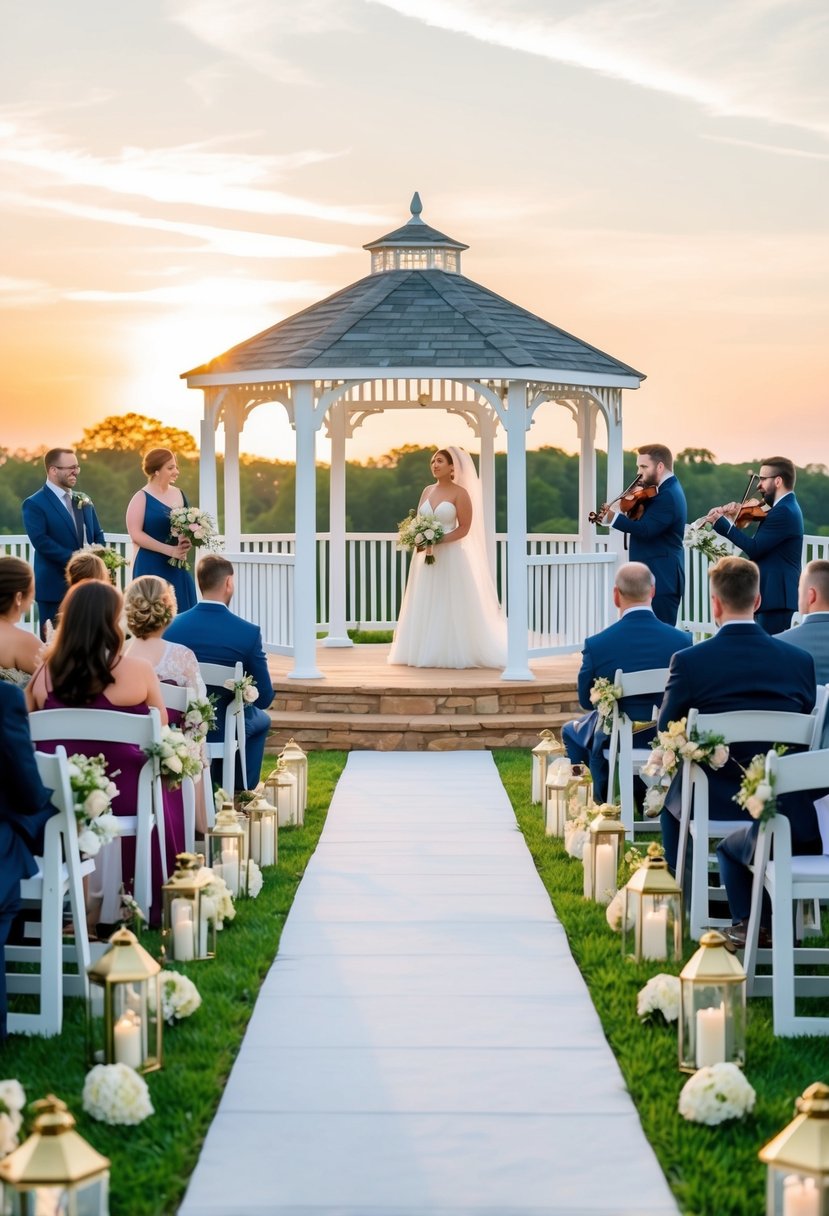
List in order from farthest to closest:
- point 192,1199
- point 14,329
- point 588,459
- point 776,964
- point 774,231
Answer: point 14,329 → point 774,231 → point 588,459 → point 776,964 → point 192,1199

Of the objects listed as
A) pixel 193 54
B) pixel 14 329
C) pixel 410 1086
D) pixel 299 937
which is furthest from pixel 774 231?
pixel 410 1086

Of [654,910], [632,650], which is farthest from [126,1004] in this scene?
[632,650]

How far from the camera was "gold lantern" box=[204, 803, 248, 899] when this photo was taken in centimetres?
723

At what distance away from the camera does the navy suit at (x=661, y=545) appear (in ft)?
37.3

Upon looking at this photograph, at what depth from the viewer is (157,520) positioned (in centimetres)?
1160

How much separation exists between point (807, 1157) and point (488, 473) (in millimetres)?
13300

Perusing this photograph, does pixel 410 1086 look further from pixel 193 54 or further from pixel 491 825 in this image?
pixel 193 54

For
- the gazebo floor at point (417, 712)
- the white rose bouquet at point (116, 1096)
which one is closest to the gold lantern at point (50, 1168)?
the white rose bouquet at point (116, 1096)

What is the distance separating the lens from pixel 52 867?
212 inches

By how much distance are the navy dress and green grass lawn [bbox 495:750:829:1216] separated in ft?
18.3

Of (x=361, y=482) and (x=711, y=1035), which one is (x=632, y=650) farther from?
(x=361, y=482)

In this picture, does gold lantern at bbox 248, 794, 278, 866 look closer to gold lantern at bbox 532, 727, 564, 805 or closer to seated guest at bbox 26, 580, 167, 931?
seated guest at bbox 26, 580, 167, 931

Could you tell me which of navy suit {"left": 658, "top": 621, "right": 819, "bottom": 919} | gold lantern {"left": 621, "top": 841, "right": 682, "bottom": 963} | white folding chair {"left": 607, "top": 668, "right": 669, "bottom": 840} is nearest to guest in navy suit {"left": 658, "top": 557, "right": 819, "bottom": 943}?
navy suit {"left": 658, "top": 621, "right": 819, "bottom": 919}

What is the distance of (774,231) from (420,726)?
14969 millimetres
